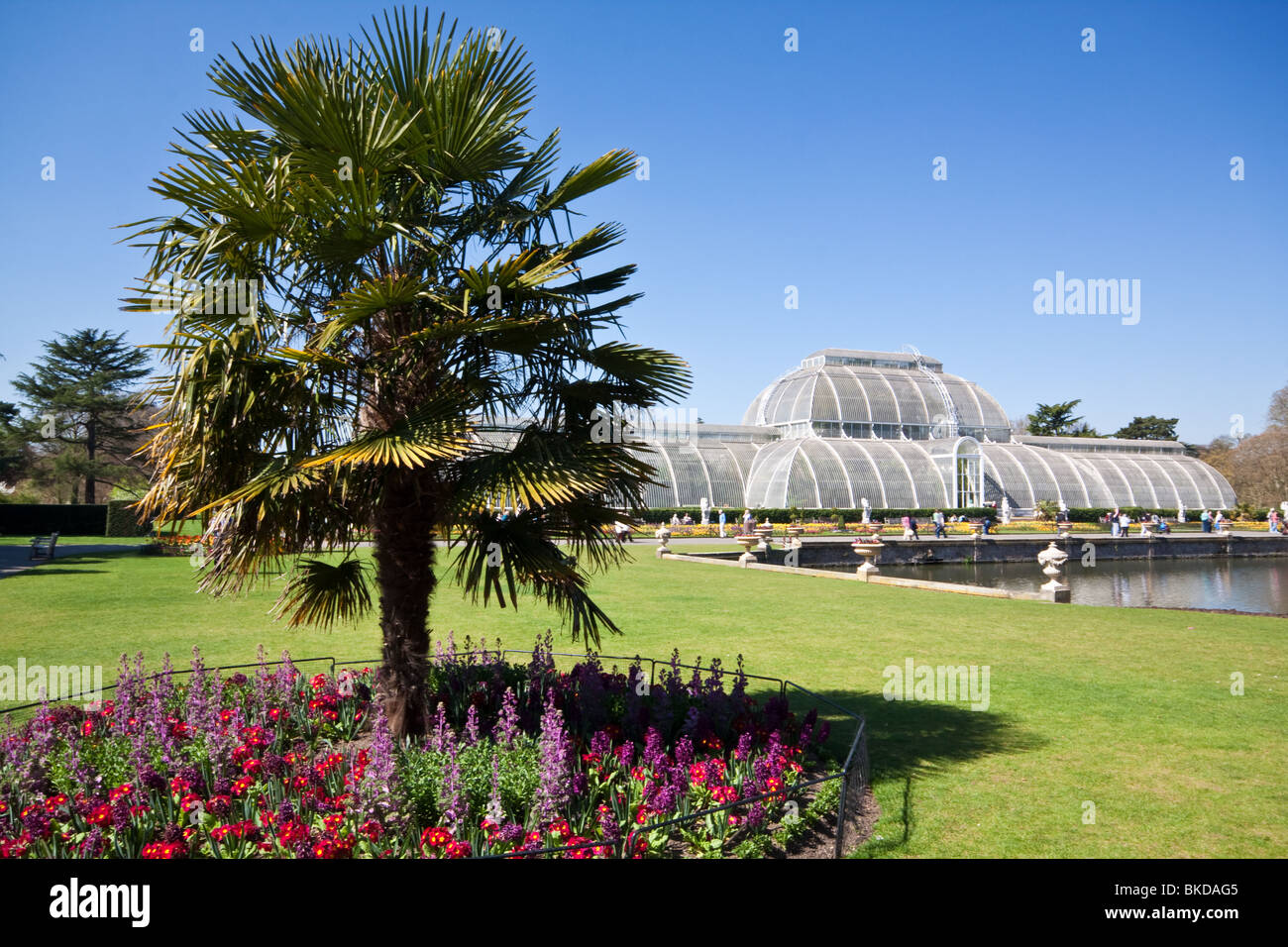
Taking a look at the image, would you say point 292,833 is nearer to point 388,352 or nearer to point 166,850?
point 166,850

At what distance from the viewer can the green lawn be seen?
5.29m

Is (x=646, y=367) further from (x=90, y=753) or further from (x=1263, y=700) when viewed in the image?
(x=1263, y=700)

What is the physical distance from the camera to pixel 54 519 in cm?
3581

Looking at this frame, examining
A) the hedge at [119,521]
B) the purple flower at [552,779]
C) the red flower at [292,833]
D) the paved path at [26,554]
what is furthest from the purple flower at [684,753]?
the hedge at [119,521]

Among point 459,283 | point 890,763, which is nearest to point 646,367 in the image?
point 459,283

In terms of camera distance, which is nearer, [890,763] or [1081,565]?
[890,763]

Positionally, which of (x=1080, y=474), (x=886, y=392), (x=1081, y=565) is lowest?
(x=1081, y=565)

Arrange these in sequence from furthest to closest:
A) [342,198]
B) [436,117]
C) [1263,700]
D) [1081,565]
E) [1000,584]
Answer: [1081,565]
[1000,584]
[1263,700]
[436,117]
[342,198]

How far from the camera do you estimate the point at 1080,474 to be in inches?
1972

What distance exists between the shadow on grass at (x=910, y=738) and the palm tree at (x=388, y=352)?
2637 mm

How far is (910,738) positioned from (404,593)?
4.78m

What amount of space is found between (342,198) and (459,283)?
1.07 meters

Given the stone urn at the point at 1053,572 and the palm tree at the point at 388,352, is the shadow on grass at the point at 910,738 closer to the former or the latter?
the palm tree at the point at 388,352
